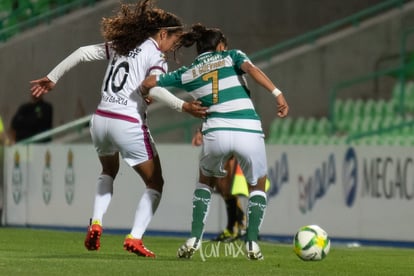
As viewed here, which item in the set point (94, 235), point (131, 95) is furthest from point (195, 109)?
point (94, 235)

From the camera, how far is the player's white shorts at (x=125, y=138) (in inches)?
466

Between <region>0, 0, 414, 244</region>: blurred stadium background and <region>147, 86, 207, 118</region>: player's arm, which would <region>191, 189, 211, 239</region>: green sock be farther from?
<region>0, 0, 414, 244</region>: blurred stadium background

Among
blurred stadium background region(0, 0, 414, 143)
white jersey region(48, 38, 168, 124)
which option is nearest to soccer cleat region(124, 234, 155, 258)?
white jersey region(48, 38, 168, 124)

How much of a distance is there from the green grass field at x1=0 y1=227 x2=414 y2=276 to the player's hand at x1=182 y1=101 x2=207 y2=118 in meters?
1.20

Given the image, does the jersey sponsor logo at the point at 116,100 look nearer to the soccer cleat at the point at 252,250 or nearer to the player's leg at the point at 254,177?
the player's leg at the point at 254,177

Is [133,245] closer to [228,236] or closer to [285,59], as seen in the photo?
[228,236]

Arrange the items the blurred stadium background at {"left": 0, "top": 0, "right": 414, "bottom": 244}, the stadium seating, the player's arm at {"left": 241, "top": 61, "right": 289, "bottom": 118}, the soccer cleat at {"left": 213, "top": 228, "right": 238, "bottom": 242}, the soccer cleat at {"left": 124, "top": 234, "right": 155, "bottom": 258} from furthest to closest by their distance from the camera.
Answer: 1. the stadium seating
2. the blurred stadium background at {"left": 0, "top": 0, "right": 414, "bottom": 244}
3. the soccer cleat at {"left": 213, "top": 228, "right": 238, "bottom": 242}
4. the soccer cleat at {"left": 124, "top": 234, "right": 155, "bottom": 258}
5. the player's arm at {"left": 241, "top": 61, "right": 289, "bottom": 118}

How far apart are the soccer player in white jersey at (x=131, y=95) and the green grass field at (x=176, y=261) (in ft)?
1.35

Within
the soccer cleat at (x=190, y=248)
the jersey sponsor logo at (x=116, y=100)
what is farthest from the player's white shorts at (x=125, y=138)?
the soccer cleat at (x=190, y=248)

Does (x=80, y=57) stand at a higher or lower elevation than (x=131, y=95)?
higher

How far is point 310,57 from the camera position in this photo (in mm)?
23688

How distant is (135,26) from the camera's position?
12062 mm

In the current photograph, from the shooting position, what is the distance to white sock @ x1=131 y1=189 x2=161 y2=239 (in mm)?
11859

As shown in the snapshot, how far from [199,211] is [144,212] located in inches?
18.9
